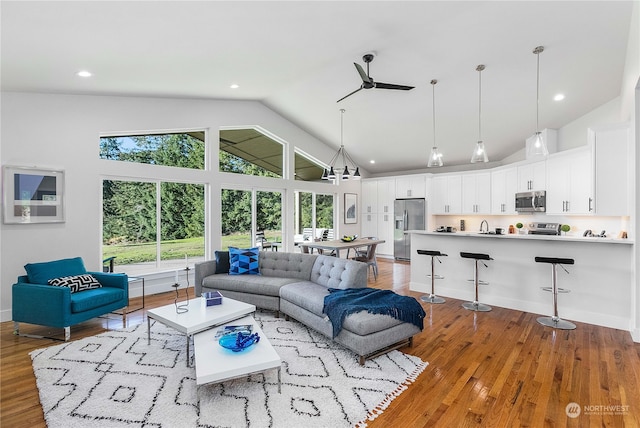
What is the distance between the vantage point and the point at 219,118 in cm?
605

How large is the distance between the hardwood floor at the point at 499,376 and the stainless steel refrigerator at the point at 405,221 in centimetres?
447

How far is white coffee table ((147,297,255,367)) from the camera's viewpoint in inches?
111

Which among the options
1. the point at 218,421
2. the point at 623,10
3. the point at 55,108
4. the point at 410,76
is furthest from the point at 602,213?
the point at 55,108

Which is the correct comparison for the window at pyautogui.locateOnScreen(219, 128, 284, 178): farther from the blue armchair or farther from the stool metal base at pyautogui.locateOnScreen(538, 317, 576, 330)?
the stool metal base at pyautogui.locateOnScreen(538, 317, 576, 330)

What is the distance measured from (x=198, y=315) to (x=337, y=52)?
11.9 ft

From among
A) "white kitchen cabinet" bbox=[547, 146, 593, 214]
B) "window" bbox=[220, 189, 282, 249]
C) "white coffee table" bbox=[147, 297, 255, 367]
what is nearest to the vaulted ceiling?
"white kitchen cabinet" bbox=[547, 146, 593, 214]

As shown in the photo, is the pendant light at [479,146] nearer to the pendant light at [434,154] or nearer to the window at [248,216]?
the pendant light at [434,154]

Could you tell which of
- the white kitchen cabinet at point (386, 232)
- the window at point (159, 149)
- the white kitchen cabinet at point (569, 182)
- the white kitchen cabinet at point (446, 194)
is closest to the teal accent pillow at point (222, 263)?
the window at point (159, 149)

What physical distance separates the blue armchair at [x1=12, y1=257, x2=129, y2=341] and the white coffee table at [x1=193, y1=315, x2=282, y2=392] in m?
1.83

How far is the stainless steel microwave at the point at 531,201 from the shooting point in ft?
19.7

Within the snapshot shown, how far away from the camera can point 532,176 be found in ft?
20.5

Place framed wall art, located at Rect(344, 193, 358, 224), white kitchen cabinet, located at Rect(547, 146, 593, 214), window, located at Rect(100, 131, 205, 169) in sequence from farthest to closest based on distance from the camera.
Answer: framed wall art, located at Rect(344, 193, 358, 224)
white kitchen cabinet, located at Rect(547, 146, 593, 214)
window, located at Rect(100, 131, 205, 169)

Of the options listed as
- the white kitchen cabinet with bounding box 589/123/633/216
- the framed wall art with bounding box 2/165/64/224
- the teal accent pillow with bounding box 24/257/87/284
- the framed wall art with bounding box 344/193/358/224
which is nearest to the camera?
the teal accent pillow with bounding box 24/257/87/284

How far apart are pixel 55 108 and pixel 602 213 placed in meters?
7.36
